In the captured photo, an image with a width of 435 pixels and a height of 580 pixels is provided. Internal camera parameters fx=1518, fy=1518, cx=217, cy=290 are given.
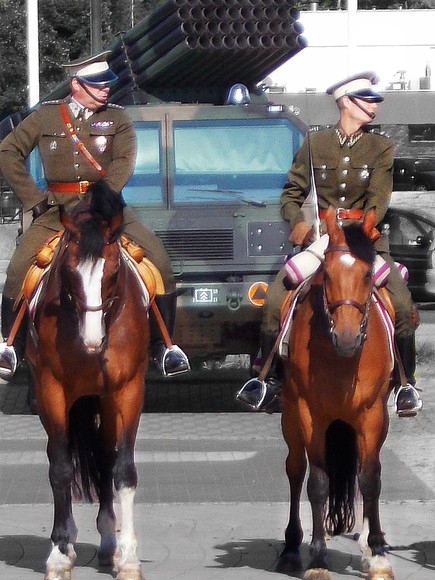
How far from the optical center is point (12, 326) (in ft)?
27.2

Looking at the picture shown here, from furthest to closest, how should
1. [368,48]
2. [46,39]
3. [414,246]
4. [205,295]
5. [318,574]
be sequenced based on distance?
1. [368,48]
2. [46,39]
3. [414,246]
4. [205,295]
5. [318,574]

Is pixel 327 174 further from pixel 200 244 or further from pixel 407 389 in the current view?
pixel 200 244

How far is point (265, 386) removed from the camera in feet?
26.9

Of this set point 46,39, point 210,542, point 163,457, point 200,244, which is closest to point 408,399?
point 210,542

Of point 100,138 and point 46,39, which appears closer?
point 100,138

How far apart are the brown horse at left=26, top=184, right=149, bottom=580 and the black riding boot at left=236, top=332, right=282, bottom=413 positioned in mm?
659

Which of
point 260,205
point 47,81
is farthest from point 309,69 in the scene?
point 260,205

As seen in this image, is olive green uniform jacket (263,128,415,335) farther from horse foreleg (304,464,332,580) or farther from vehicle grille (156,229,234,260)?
vehicle grille (156,229,234,260)

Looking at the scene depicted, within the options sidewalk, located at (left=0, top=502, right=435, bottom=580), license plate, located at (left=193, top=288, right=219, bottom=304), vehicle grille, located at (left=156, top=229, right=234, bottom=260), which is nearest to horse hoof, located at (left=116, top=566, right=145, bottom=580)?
sidewalk, located at (left=0, top=502, right=435, bottom=580)

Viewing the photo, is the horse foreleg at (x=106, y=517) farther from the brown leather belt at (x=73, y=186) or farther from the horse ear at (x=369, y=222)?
the horse ear at (x=369, y=222)

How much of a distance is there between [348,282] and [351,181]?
1.11m

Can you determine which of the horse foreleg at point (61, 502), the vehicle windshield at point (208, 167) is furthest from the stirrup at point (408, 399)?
the vehicle windshield at point (208, 167)

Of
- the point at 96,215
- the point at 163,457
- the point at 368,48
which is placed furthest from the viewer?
the point at 368,48

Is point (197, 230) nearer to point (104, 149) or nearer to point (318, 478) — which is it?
point (104, 149)
